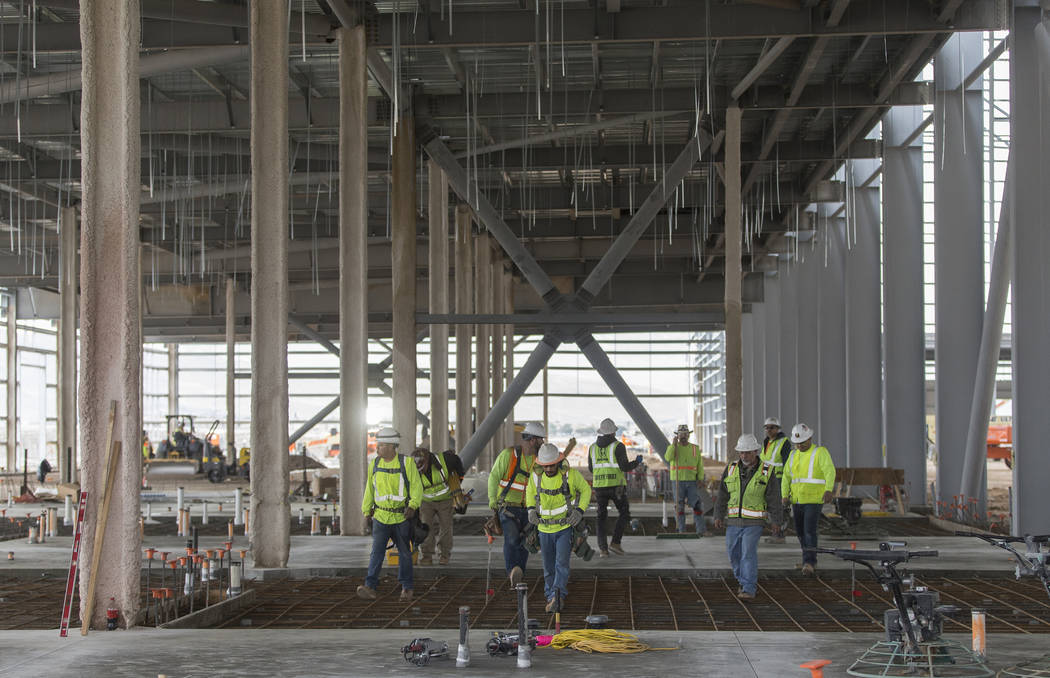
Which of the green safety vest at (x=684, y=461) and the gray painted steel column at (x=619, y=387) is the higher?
the gray painted steel column at (x=619, y=387)

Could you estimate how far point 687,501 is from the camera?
21.6 meters

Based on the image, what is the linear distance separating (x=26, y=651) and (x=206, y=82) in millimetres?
19726

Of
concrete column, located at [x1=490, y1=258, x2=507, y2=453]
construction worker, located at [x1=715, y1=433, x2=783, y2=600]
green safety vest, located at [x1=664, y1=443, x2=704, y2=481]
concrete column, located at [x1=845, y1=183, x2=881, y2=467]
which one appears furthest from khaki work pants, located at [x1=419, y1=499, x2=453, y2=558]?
concrete column, located at [x1=490, y1=258, x2=507, y2=453]

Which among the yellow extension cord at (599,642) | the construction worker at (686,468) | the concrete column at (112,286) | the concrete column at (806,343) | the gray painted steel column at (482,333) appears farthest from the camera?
the concrete column at (806,343)

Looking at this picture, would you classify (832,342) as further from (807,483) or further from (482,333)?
(807,483)

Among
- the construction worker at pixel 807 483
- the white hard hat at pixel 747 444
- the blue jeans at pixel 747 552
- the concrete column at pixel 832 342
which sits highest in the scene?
the concrete column at pixel 832 342

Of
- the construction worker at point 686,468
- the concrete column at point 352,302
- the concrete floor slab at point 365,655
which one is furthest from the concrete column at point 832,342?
the concrete floor slab at point 365,655

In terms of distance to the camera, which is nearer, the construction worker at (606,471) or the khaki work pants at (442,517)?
the khaki work pants at (442,517)

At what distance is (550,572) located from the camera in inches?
503

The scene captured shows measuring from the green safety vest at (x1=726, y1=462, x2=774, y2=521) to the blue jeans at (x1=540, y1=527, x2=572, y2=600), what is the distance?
7.17 feet

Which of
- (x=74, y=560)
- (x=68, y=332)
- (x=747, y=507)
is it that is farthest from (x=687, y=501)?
(x=68, y=332)

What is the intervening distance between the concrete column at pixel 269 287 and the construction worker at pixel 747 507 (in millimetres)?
6011

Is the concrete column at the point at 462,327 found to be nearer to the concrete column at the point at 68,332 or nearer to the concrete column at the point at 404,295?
the concrete column at the point at 404,295

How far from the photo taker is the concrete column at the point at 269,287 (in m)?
15.8
